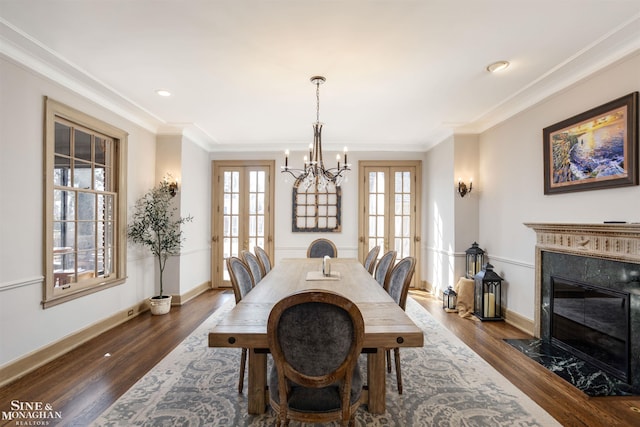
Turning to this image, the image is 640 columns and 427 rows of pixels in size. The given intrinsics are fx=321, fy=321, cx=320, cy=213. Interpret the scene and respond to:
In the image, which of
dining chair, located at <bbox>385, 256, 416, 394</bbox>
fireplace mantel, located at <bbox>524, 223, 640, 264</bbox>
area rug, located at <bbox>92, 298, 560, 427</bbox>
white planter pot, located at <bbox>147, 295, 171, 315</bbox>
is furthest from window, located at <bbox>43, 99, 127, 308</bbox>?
fireplace mantel, located at <bbox>524, 223, 640, 264</bbox>

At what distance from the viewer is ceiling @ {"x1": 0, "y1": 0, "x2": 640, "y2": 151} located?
2127 mm

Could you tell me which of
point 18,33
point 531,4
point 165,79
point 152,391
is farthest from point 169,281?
point 531,4

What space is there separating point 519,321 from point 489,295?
43 centimetres

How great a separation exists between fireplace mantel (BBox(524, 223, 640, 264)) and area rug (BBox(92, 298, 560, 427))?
1.33 m

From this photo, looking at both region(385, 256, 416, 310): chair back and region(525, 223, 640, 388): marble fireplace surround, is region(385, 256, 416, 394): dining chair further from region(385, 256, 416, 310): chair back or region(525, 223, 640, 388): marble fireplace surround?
region(525, 223, 640, 388): marble fireplace surround

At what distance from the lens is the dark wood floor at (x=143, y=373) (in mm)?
2154

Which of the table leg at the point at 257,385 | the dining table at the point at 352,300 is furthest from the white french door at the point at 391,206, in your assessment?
the table leg at the point at 257,385

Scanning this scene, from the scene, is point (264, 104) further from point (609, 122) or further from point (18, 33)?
point (609, 122)

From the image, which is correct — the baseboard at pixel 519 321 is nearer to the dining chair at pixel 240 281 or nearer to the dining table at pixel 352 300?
the dining table at pixel 352 300

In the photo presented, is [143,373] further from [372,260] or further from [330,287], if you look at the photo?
[372,260]

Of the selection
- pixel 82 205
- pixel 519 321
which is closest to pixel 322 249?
pixel 519 321

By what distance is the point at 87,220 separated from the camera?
11.7 feet

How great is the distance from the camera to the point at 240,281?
255 centimetres

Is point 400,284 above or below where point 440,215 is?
below
